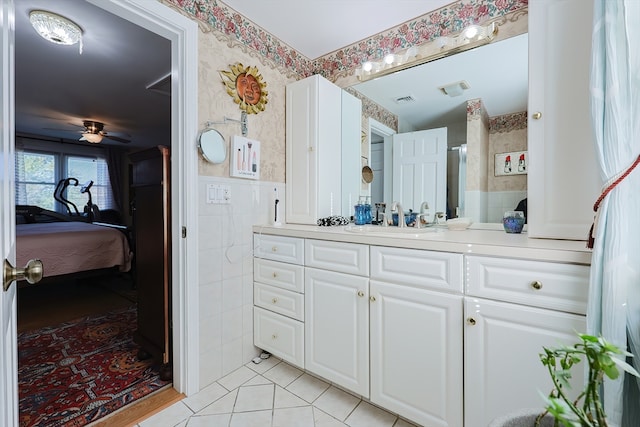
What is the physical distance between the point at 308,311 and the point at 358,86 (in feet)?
5.52

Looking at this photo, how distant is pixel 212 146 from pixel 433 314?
4.79 feet

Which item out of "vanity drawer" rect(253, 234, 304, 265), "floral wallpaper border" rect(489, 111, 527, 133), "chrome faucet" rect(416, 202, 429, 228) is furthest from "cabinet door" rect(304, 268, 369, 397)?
"floral wallpaper border" rect(489, 111, 527, 133)

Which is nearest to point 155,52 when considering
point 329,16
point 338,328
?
point 329,16

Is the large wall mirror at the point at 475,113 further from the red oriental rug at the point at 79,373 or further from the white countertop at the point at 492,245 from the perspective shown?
the red oriental rug at the point at 79,373

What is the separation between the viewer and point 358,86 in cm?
218

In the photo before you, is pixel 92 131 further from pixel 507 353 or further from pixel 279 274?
pixel 507 353

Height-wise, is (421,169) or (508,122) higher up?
(508,122)

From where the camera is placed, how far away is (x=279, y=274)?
181cm

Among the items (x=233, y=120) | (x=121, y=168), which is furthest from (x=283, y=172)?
(x=121, y=168)

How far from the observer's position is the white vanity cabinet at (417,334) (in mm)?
1179

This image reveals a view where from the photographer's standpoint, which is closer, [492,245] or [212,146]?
[492,245]

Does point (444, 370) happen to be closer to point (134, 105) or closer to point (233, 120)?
point (233, 120)

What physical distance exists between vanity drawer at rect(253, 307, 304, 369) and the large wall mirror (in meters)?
1.14

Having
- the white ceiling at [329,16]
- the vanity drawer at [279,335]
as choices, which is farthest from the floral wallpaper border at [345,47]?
the vanity drawer at [279,335]
